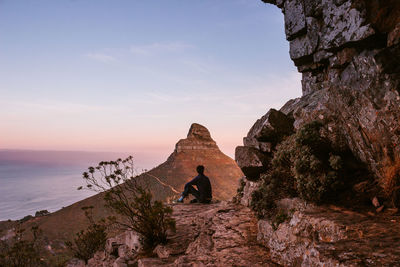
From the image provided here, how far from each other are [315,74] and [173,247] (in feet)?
31.8

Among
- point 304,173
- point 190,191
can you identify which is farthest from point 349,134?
point 190,191

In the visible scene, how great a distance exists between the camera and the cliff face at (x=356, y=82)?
495cm

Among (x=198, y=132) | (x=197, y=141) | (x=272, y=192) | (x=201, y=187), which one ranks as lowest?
A: (x=201, y=187)

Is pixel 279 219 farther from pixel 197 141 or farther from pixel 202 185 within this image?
pixel 197 141

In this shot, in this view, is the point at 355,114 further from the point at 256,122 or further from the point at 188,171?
the point at 188,171

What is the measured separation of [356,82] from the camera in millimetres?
5816

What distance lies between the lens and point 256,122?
897 centimetres

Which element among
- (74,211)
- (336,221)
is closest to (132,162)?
(336,221)

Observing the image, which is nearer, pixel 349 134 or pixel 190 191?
pixel 349 134

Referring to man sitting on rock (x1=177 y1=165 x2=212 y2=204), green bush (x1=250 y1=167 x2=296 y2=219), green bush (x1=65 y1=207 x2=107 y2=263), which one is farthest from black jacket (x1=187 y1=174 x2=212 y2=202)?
green bush (x1=250 y1=167 x2=296 y2=219)

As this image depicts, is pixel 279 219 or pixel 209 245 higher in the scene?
pixel 279 219

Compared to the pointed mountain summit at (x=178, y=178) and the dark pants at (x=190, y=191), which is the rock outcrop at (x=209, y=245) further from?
the pointed mountain summit at (x=178, y=178)

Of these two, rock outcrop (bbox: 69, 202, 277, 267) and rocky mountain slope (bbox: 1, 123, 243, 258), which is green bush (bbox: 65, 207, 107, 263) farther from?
rocky mountain slope (bbox: 1, 123, 243, 258)

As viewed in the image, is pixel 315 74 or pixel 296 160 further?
pixel 315 74
